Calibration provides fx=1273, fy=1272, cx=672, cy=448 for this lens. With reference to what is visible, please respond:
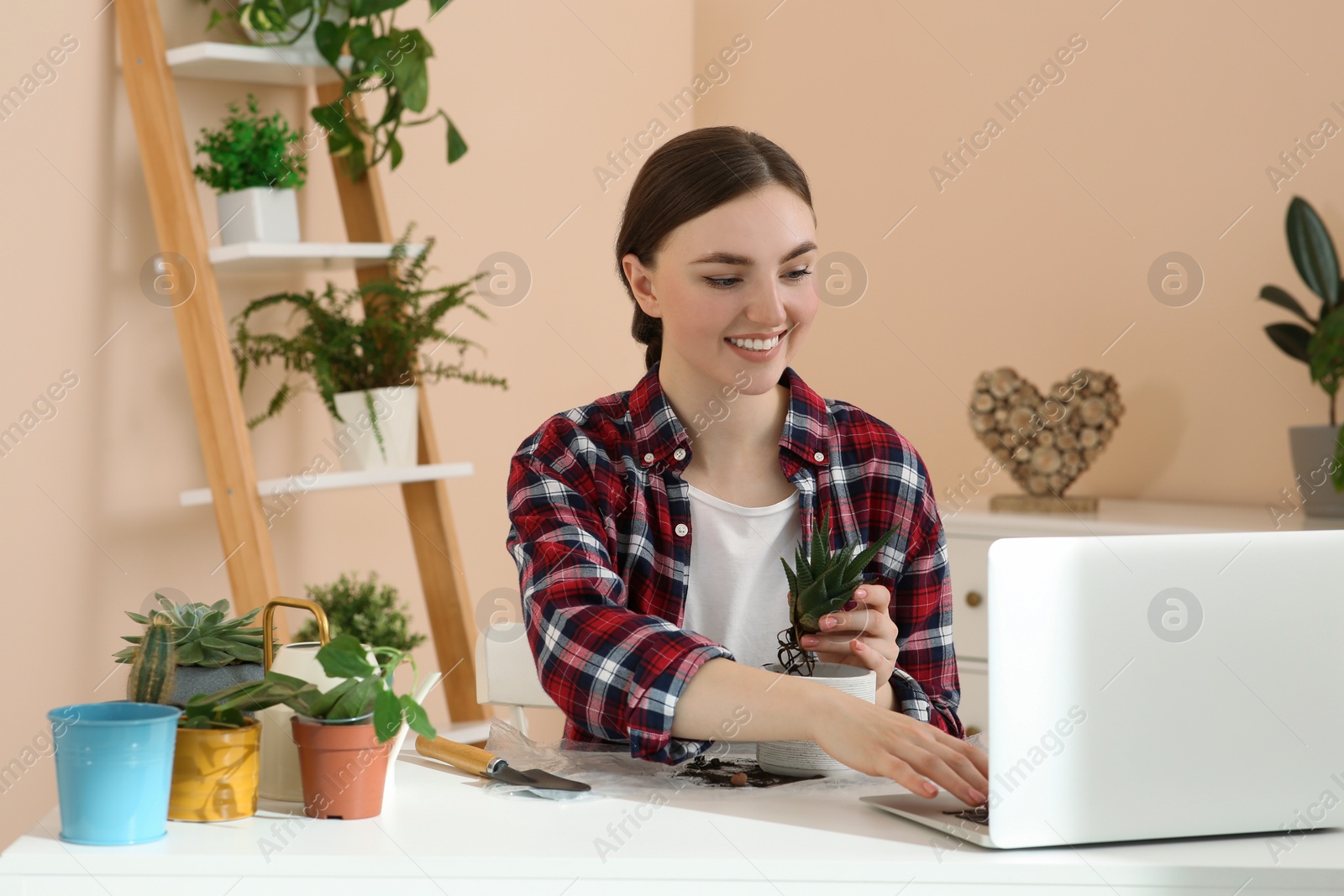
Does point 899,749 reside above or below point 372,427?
below

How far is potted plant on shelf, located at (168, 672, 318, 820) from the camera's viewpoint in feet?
3.25

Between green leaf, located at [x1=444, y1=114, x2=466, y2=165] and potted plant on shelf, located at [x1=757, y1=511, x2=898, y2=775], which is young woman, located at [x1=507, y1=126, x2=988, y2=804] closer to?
potted plant on shelf, located at [x1=757, y1=511, x2=898, y2=775]

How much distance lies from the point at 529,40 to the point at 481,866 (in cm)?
256

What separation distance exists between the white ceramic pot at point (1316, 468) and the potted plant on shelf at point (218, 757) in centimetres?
207

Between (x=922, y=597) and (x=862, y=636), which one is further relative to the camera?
(x=922, y=597)

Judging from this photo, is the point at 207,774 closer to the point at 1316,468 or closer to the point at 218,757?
the point at 218,757

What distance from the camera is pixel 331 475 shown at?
2396 millimetres

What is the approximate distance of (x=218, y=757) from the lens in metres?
0.99

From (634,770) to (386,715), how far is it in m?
0.31

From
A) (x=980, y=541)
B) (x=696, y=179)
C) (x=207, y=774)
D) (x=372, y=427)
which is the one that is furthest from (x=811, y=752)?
(x=372, y=427)

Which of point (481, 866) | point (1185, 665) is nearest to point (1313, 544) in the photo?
point (1185, 665)

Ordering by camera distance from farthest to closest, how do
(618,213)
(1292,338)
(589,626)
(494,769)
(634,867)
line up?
(618,213) < (1292,338) < (589,626) < (494,769) < (634,867)

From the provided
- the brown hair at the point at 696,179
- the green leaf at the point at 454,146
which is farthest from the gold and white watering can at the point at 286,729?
the green leaf at the point at 454,146

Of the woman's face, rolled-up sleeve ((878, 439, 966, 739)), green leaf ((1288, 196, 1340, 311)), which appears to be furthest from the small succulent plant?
green leaf ((1288, 196, 1340, 311))
